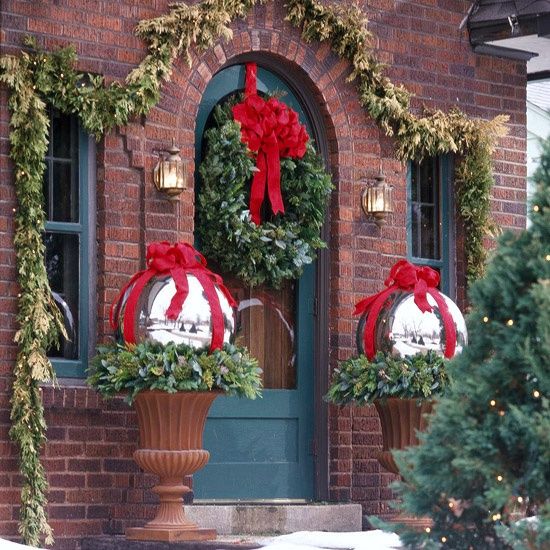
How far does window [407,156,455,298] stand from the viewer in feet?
35.0

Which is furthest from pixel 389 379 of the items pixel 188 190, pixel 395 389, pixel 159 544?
pixel 159 544

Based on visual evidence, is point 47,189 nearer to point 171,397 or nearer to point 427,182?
point 171,397

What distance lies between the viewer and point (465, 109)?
10.8 metres

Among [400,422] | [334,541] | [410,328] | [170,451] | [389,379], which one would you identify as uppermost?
[410,328]

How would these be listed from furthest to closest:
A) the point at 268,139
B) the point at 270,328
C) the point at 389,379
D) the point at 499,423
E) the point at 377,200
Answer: the point at 377,200, the point at 270,328, the point at 268,139, the point at 389,379, the point at 499,423

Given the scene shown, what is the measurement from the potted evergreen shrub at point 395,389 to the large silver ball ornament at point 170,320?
1266 millimetres

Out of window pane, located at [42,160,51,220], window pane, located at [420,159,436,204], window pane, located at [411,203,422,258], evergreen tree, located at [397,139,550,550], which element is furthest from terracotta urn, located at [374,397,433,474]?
evergreen tree, located at [397,139,550,550]

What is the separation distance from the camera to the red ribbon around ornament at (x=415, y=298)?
30.4 ft

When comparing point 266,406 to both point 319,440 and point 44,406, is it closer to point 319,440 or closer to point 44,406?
point 319,440

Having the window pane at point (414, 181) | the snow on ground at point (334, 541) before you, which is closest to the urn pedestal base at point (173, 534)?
the snow on ground at point (334, 541)

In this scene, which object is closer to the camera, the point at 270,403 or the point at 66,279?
the point at 66,279

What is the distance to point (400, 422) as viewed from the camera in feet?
30.3

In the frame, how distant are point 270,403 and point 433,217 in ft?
6.45

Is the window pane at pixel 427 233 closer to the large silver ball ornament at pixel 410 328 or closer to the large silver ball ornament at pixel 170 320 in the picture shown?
the large silver ball ornament at pixel 410 328
